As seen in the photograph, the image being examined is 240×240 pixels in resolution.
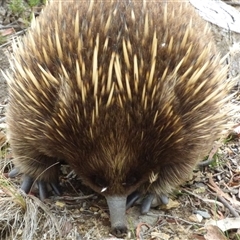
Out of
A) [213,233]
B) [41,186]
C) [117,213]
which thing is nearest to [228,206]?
[213,233]

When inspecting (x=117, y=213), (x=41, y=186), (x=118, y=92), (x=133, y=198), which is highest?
(x=118, y=92)

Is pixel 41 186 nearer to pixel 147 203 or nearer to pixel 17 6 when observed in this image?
pixel 147 203

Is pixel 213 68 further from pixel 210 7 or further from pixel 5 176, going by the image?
pixel 210 7

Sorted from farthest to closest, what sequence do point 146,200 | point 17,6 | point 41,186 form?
point 17,6 → point 41,186 → point 146,200

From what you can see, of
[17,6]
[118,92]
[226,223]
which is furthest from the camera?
[17,6]

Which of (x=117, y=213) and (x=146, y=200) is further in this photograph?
(x=146, y=200)

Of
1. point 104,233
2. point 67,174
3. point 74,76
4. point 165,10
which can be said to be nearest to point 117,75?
point 74,76

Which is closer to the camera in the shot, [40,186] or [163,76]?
[163,76]

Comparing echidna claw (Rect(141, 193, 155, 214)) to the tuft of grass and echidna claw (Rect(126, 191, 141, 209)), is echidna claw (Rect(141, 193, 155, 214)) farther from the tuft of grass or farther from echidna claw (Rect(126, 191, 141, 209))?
the tuft of grass
